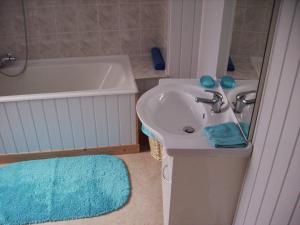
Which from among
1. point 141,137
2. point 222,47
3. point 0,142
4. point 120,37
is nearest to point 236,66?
point 222,47

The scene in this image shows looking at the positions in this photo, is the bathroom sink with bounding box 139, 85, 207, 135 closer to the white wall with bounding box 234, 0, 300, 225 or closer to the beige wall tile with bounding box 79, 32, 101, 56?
the white wall with bounding box 234, 0, 300, 225

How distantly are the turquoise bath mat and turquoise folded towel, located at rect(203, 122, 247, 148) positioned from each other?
1.00m

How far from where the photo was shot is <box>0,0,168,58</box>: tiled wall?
279 cm

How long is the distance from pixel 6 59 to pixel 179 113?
182cm

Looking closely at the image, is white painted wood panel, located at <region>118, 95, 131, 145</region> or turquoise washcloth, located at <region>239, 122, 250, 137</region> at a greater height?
turquoise washcloth, located at <region>239, 122, 250, 137</region>

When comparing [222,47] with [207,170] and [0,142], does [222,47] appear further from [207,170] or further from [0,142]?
[0,142]

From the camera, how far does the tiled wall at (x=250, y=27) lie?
1.31 m

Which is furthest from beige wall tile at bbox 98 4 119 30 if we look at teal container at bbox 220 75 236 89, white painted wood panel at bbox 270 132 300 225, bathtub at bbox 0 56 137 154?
white painted wood panel at bbox 270 132 300 225

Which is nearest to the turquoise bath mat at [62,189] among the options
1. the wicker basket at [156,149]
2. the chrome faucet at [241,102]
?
the wicker basket at [156,149]

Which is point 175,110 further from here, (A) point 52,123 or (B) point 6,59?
(B) point 6,59

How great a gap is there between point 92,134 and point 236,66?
1351mm

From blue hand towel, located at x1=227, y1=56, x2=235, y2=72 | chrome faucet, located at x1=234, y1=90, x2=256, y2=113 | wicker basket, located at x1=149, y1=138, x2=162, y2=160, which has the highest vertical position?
blue hand towel, located at x1=227, y1=56, x2=235, y2=72

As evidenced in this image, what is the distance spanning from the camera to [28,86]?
2959 millimetres

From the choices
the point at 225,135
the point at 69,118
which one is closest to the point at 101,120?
the point at 69,118
